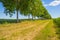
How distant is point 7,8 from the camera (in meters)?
43.8

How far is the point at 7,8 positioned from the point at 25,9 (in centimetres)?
489

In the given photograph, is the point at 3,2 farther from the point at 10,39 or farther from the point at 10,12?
the point at 10,39

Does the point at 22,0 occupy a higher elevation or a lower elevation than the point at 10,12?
higher

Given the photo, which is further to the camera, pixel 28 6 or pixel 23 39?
pixel 28 6

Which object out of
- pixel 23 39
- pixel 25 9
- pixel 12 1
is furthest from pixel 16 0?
pixel 23 39

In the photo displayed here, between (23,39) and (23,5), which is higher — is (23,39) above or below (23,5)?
below

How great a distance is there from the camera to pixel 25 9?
148 ft

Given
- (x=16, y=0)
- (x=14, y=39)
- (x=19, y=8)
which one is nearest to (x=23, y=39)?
(x=14, y=39)

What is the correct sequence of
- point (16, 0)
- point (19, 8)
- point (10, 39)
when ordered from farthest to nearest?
point (19, 8) < point (16, 0) < point (10, 39)

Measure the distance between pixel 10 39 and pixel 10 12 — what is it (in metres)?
33.0

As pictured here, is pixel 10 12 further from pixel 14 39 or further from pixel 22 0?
pixel 14 39

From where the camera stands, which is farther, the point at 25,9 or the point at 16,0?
the point at 25,9

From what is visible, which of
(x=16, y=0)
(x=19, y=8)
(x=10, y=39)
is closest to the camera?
(x=10, y=39)

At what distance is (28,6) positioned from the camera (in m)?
44.6
